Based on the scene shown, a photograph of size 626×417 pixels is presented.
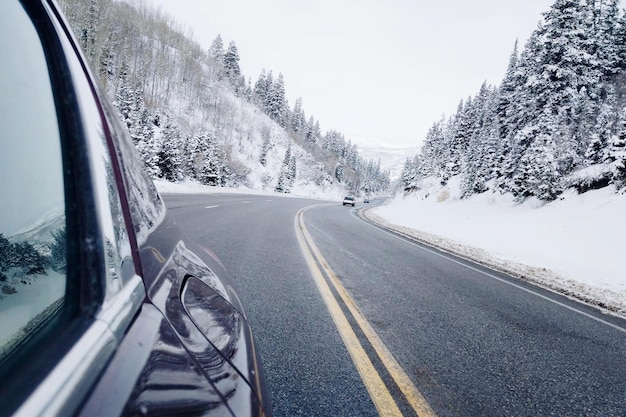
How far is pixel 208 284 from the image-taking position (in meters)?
1.62

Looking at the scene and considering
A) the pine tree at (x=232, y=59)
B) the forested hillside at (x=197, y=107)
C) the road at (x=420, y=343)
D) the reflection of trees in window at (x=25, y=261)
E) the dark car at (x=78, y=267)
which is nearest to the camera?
the dark car at (x=78, y=267)

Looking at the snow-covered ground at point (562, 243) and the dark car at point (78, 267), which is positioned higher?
the dark car at point (78, 267)

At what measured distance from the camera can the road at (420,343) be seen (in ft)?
7.66

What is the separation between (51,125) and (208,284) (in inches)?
36.7

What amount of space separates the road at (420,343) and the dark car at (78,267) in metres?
1.38

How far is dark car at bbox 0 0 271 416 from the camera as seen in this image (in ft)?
2.26

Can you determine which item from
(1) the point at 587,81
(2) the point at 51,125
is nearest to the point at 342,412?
(2) the point at 51,125

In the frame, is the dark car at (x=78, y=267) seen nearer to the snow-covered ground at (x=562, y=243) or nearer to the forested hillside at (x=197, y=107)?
the snow-covered ground at (x=562, y=243)

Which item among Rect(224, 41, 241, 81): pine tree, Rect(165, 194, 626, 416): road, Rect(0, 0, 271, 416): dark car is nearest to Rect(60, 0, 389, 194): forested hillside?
Rect(224, 41, 241, 81): pine tree

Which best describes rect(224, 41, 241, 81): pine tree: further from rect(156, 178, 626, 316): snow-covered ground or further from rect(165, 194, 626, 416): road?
rect(165, 194, 626, 416): road

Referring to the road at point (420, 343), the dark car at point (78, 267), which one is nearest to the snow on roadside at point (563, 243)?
the road at point (420, 343)

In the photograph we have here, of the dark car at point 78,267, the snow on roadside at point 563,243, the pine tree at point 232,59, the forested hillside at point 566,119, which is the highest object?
the pine tree at point 232,59

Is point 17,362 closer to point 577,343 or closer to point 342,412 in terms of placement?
point 342,412

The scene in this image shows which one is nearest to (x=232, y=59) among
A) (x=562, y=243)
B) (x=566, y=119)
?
(x=566, y=119)
